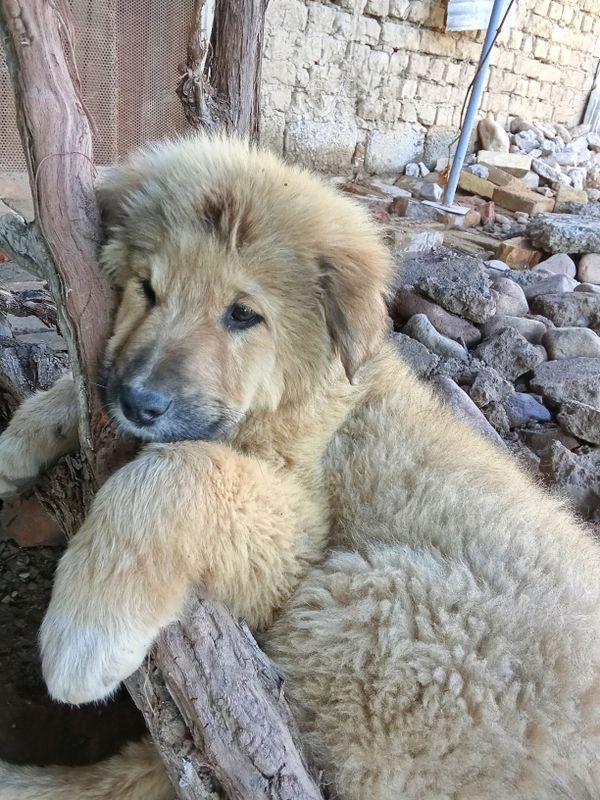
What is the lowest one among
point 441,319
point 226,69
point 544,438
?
point 544,438

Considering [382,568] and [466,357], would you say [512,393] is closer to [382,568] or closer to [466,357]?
[466,357]

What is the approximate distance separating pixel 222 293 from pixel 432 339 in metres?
4.05

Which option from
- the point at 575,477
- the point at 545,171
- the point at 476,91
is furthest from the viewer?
the point at 545,171

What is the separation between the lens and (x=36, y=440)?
286 centimetres

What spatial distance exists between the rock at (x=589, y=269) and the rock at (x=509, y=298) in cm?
216

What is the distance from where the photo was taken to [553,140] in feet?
52.6

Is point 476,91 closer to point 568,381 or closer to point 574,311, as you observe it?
point 574,311

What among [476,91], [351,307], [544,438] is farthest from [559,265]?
[351,307]

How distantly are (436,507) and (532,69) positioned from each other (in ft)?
51.1

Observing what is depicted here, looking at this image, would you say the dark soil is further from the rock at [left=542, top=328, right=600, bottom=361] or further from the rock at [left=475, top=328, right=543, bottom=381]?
the rock at [left=542, top=328, right=600, bottom=361]

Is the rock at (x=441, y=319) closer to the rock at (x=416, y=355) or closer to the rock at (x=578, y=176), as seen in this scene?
the rock at (x=416, y=355)

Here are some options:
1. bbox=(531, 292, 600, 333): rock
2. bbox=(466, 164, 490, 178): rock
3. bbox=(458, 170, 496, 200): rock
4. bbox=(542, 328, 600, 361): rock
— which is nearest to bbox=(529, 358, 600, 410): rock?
bbox=(542, 328, 600, 361): rock

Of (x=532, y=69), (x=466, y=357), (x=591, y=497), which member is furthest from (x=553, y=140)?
(x=591, y=497)

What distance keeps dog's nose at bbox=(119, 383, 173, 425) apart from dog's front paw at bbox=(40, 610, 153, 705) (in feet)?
2.25
